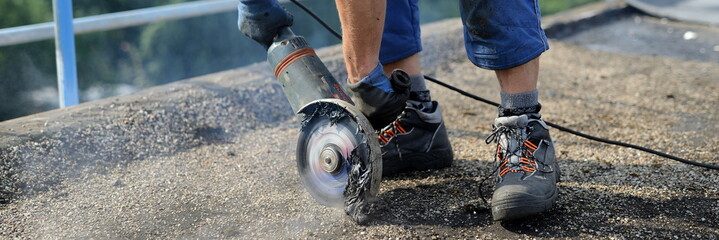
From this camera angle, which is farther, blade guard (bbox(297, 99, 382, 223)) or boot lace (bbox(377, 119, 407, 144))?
boot lace (bbox(377, 119, 407, 144))

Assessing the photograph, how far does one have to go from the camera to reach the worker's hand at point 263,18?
181cm

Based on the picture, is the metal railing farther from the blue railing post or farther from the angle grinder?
the angle grinder

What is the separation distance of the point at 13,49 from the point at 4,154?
5.74 meters

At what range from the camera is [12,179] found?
6.51 ft

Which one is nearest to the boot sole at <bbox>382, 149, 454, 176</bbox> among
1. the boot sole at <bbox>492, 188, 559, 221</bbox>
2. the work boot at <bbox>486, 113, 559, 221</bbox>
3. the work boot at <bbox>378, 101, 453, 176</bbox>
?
the work boot at <bbox>378, 101, 453, 176</bbox>

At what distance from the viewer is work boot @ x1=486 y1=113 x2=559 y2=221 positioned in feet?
5.29

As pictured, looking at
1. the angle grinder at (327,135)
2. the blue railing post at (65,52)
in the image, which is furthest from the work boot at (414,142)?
the blue railing post at (65,52)

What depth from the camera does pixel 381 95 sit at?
166cm

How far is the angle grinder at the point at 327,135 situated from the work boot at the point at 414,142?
1.16ft

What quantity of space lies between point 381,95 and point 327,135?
0.58 feet

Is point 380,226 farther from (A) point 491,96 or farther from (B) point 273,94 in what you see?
(A) point 491,96

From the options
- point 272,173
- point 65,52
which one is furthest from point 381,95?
point 65,52

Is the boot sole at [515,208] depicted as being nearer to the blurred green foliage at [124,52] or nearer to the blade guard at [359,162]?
the blade guard at [359,162]

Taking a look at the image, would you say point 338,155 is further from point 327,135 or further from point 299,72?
point 299,72
